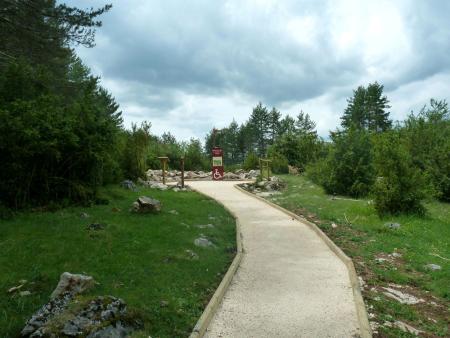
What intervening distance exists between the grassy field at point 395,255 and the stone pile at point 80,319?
2941 mm

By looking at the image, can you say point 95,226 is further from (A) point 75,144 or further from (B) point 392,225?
(B) point 392,225

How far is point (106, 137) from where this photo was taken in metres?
11.6

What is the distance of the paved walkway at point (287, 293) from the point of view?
4.92 m

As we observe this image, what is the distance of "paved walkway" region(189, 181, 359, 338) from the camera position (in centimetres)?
492


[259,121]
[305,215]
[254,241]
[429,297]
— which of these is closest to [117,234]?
[254,241]

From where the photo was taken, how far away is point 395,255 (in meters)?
8.45

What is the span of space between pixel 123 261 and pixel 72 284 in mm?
1568

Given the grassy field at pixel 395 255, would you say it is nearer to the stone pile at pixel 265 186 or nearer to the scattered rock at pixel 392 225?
the scattered rock at pixel 392 225

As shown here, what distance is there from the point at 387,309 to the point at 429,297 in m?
1.12

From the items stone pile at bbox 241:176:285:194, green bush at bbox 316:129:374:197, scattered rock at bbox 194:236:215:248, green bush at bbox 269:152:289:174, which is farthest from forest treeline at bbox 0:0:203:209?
green bush at bbox 269:152:289:174

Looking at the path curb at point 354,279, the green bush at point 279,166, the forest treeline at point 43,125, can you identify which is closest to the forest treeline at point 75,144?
the forest treeline at point 43,125

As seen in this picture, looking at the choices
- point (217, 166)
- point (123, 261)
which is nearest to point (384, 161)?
point (123, 261)

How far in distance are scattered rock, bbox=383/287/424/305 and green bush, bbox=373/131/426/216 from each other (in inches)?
249

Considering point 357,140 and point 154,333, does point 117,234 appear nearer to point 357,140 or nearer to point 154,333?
point 154,333
